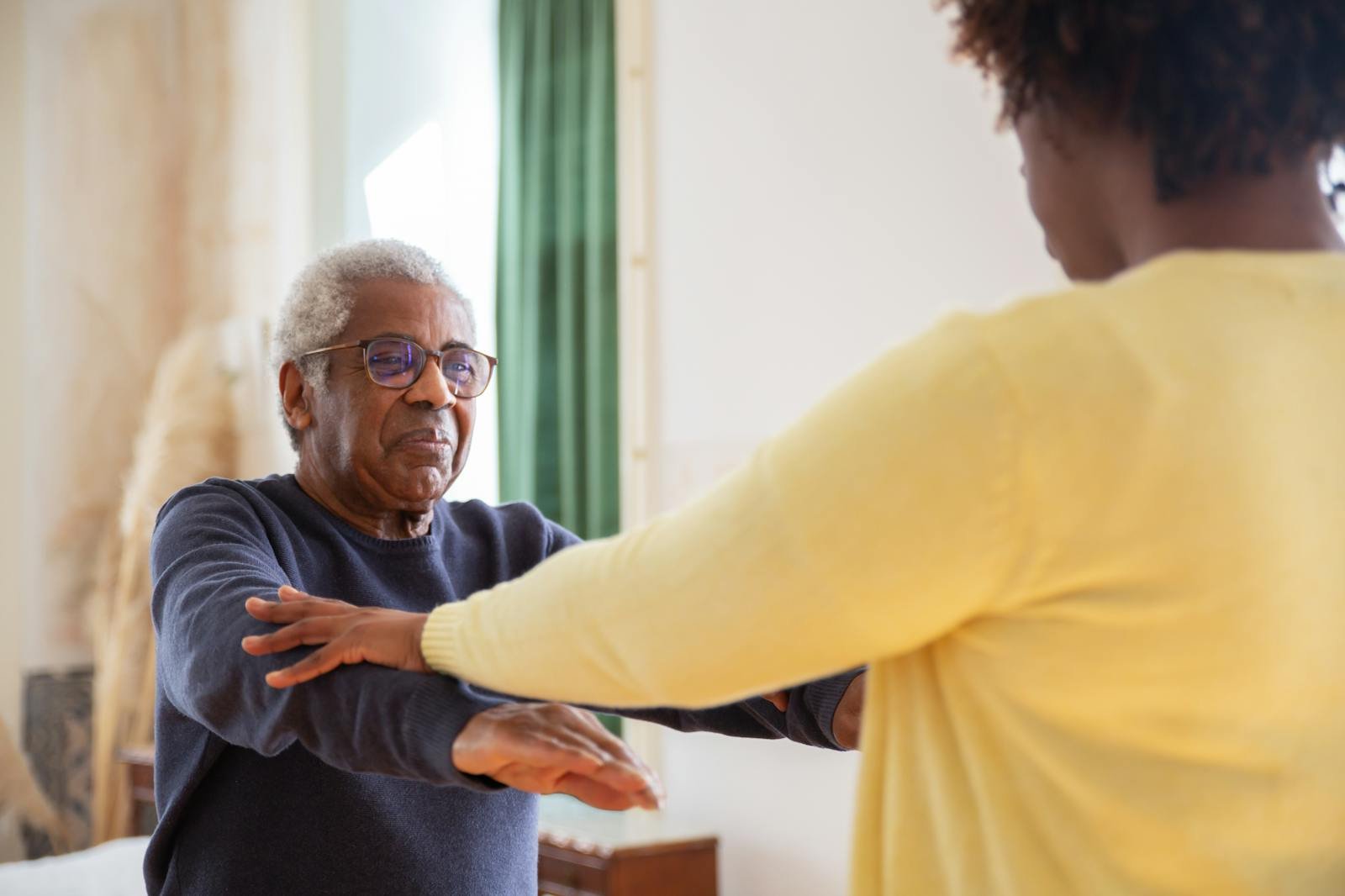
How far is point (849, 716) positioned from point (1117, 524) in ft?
2.50

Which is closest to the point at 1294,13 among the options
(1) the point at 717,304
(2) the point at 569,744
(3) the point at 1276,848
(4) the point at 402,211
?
(3) the point at 1276,848

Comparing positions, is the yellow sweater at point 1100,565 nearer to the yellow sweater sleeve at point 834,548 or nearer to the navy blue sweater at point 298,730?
the yellow sweater sleeve at point 834,548

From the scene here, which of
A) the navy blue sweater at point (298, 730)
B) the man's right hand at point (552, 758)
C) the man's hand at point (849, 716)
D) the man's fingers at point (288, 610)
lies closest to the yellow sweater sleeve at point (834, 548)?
the man's right hand at point (552, 758)

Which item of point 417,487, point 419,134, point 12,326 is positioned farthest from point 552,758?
point 12,326

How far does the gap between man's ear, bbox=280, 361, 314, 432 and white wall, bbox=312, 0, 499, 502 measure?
2917 mm

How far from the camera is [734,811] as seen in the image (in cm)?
399

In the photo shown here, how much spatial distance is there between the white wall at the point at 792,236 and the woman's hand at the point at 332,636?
2.24 metres

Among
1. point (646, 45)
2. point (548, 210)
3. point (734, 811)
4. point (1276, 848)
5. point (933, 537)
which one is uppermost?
point (646, 45)

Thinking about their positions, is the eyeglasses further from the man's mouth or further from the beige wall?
the beige wall

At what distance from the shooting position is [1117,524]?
0.85 meters

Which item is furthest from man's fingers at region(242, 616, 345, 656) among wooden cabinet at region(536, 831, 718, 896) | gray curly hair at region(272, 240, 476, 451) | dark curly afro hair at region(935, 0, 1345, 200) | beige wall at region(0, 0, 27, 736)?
beige wall at region(0, 0, 27, 736)

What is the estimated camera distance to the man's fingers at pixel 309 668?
3.99 ft

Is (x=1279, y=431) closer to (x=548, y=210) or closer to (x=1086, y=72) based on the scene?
(x=1086, y=72)

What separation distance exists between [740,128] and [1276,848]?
3.45 m
